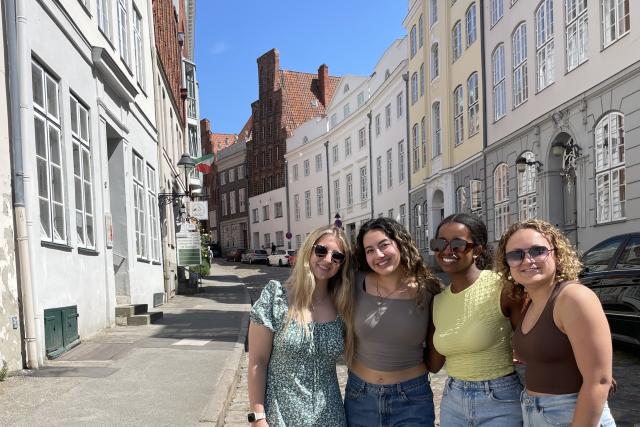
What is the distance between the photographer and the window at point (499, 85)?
65.2 ft

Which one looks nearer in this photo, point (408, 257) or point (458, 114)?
point (408, 257)

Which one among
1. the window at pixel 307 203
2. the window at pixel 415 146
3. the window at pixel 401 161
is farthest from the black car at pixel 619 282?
the window at pixel 307 203

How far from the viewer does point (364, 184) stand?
1532 inches

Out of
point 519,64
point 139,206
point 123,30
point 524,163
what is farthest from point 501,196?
point 123,30

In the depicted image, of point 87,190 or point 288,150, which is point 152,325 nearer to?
point 87,190

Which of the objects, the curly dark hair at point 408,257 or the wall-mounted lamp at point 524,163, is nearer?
the curly dark hair at point 408,257

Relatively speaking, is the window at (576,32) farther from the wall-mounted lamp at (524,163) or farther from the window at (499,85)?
the window at (499,85)

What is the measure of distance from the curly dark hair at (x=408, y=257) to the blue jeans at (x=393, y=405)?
1.30 ft

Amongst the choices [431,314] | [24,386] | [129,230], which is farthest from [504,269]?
[129,230]

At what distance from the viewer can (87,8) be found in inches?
381

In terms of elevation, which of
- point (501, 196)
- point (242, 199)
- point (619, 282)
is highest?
point (501, 196)

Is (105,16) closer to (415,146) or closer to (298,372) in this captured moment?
(298,372)

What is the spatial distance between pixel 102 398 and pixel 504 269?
14.4 ft

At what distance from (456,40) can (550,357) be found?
23830 mm
